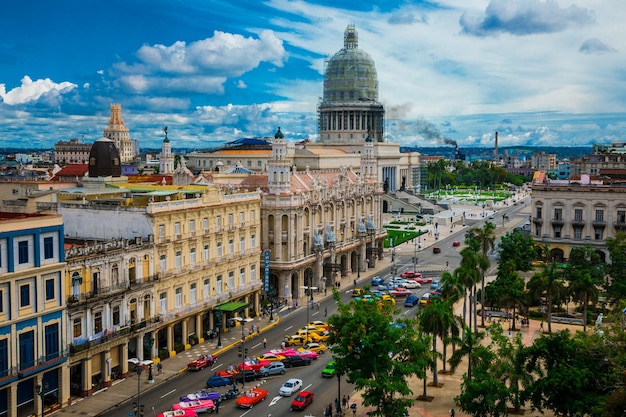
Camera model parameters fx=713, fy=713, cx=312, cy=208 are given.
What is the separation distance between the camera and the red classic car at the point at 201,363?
6419 centimetres

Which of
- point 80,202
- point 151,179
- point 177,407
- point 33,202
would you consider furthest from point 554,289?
point 151,179

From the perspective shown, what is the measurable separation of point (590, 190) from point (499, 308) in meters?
40.1

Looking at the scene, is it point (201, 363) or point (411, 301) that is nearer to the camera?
point (201, 363)

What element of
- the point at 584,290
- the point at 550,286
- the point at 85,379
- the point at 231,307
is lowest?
the point at 85,379

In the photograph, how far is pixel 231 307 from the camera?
75438mm

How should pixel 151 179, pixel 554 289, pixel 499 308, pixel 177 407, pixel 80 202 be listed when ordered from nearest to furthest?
pixel 177 407
pixel 80 202
pixel 554 289
pixel 499 308
pixel 151 179

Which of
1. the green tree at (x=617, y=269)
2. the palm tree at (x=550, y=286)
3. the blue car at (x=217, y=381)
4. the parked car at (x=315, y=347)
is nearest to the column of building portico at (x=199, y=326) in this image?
the parked car at (x=315, y=347)

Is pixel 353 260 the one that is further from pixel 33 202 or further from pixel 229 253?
pixel 33 202

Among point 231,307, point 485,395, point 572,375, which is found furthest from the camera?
point 231,307

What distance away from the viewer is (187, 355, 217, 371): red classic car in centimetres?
6419

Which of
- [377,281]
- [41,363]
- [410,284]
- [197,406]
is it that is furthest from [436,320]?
[377,281]

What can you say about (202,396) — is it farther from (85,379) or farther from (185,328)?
(185,328)

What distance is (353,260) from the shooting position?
4510 inches

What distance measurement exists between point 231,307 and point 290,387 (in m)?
18.9
